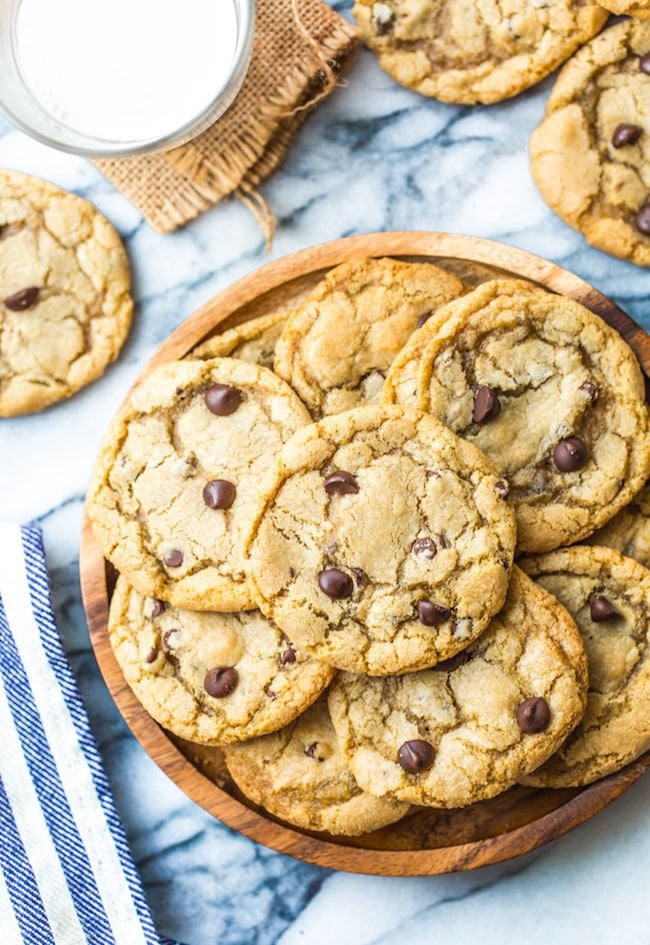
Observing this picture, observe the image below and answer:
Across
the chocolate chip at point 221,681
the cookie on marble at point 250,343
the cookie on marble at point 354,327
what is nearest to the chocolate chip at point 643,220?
the cookie on marble at point 354,327

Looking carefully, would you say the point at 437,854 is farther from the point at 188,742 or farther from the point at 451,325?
the point at 451,325

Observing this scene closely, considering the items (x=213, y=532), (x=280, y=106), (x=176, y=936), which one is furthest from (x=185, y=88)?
(x=176, y=936)

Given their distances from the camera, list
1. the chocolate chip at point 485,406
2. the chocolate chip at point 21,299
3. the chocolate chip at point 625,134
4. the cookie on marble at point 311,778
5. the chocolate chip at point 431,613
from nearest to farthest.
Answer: the chocolate chip at point 431,613 < the chocolate chip at point 485,406 < the cookie on marble at point 311,778 < the chocolate chip at point 625,134 < the chocolate chip at point 21,299

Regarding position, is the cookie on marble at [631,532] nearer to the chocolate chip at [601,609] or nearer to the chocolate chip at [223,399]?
the chocolate chip at [601,609]

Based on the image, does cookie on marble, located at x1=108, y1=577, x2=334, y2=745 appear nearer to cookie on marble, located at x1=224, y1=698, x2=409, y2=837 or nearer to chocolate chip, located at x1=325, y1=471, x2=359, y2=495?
cookie on marble, located at x1=224, y1=698, x2=409, y2=837

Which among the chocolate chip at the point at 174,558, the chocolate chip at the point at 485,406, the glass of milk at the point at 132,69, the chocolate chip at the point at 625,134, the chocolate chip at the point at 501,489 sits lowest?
the chocolate chip at the point at 501,489

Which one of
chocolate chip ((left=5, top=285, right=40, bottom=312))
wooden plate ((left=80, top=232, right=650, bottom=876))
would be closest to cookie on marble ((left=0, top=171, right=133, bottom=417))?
chocolate chip ((left=5, top=285, right=40, bottom=312))
